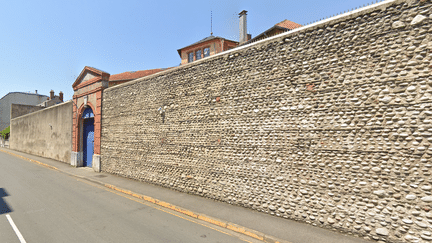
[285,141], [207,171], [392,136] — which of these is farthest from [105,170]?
[392,136]

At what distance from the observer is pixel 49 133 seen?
2064cm

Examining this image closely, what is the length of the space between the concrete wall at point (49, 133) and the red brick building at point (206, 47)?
47.2ft

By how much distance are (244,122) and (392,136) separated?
3.88 metres

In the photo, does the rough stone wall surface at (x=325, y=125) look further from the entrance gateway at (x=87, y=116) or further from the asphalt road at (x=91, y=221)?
the entrance gateway at (x=87, y=116)

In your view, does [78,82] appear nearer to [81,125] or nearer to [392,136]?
[81,125]

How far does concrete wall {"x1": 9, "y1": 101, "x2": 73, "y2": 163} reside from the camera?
17.8 meters

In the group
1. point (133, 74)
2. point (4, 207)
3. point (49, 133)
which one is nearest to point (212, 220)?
point (4, 207)

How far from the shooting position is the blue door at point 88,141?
1567 cm

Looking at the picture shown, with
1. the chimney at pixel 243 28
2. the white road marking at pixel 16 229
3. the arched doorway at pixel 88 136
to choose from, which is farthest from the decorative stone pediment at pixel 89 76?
the chimney at pixel 243 28

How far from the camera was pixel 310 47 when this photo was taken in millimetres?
6082

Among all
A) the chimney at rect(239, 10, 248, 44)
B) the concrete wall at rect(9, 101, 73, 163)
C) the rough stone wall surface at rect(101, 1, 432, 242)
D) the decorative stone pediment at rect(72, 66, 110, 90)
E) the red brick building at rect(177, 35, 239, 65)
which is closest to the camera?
the rough stone wall surface at rect(101, 1, 432, 242)

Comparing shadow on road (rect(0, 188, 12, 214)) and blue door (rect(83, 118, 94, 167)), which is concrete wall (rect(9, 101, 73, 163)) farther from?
shadow on road (rect(0, 188, 12, 214))

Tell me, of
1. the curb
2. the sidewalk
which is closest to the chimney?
the sidewalk

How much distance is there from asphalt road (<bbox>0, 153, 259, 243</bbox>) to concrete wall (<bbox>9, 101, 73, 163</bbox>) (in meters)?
9.80
